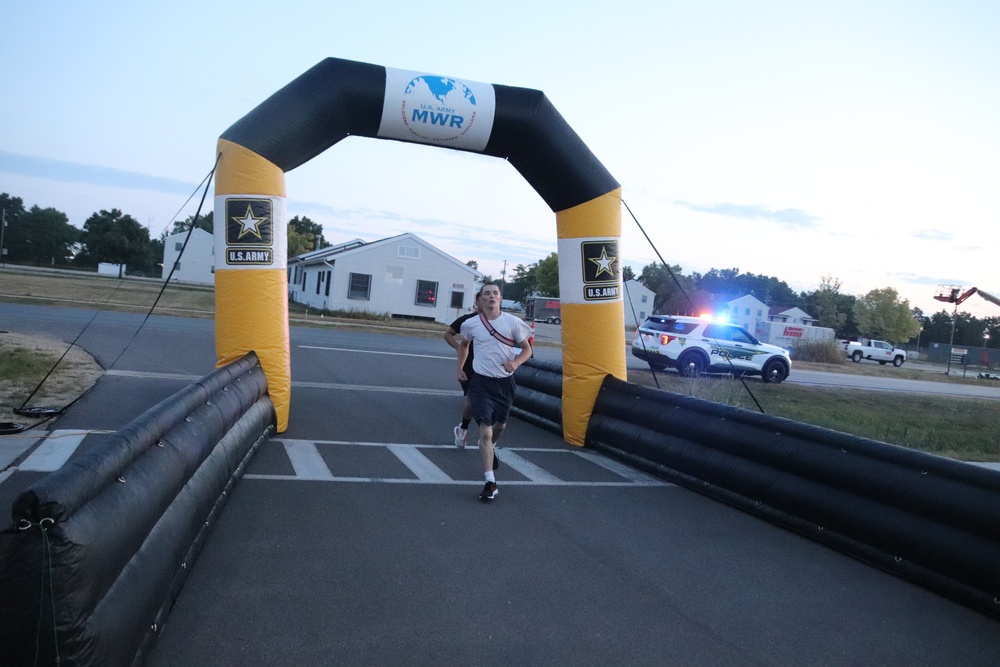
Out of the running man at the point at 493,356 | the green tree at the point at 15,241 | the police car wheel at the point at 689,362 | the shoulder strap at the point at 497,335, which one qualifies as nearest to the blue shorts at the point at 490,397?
the running man at the point at 493,356

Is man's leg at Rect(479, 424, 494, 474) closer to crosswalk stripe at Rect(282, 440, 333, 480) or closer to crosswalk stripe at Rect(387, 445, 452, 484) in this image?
crosswalk stripe at Rect(387, 445, 452, 484)

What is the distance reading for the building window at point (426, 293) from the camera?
39312mm

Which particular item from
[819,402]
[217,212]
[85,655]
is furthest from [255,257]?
[819,402]

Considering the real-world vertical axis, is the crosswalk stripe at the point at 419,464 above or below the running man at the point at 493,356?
below

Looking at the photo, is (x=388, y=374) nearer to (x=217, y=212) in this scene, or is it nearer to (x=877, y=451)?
(x=217, y=212)

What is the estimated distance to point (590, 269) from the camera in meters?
9.25

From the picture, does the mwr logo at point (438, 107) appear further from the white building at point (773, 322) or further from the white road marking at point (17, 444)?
the white building at point (773, 322)

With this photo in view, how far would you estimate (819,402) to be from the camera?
17359 mm

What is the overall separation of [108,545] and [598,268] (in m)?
7.16

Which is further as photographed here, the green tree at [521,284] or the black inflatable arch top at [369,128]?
the green tree at [521,284]

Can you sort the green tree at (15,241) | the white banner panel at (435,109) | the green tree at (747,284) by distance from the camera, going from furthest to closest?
the green tree at (747,284)
the green tree at (15,241)
the white banner panel at (435,109)

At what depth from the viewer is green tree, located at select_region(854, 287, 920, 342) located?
238 feet

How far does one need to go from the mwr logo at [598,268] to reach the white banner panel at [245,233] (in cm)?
369

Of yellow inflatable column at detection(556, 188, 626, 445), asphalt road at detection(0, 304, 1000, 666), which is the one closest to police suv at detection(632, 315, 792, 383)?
yellow inflatable column at detection(556, 188, 626, 445)
